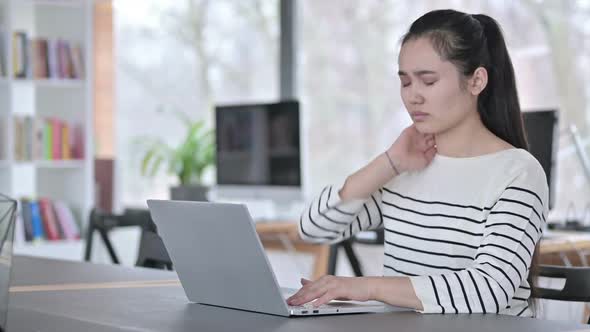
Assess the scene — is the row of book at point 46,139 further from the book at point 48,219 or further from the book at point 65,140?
the book at point 48,219

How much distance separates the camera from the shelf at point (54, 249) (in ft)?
15.8

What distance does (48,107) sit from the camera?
5.18m

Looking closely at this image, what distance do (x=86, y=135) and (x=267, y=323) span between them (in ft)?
12.8

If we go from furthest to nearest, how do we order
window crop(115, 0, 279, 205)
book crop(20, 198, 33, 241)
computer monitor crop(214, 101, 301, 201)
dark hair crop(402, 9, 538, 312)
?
window crop(115, 0, 279, 205)
book crop(20, 198, 33, 241)
computer monitor crop(214, 101, 301, 201)
dark hair crop(402, 9, 538, 312)

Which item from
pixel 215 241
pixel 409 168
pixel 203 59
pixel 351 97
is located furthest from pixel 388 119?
pixel 215 241

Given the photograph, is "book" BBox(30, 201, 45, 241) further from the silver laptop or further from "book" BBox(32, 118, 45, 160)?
the silver laptop

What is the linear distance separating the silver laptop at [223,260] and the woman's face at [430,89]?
36cm

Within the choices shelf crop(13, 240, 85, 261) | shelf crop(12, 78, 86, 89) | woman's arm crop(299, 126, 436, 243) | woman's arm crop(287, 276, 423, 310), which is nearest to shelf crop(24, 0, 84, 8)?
shelf crop(12, 78, 86, 89)

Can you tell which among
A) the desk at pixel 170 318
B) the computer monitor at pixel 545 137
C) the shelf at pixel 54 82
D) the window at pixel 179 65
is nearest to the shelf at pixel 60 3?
the shelf at pixel 54 82

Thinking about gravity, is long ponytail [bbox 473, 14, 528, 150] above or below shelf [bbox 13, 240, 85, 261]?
above

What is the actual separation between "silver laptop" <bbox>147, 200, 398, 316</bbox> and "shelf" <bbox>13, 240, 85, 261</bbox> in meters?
3.33

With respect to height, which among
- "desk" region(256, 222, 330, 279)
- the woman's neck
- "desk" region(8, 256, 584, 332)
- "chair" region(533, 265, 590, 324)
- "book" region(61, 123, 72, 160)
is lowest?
"desk" region(256, 222, 330, 279)

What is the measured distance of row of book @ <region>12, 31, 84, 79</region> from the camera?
4906 millimetres

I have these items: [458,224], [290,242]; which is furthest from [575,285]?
[290,242]
